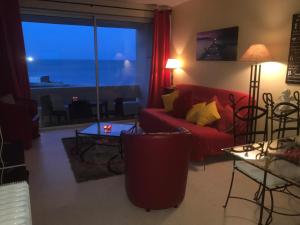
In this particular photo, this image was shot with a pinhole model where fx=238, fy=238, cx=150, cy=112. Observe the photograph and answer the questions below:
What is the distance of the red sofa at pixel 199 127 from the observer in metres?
3.06

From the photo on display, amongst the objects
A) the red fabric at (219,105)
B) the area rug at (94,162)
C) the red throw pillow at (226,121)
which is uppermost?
the red fabric at (219,105)

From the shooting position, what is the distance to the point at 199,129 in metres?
3.26

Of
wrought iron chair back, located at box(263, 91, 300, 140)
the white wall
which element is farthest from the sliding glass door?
wrought iron chair back, located at box(263, 91, 300, 140)

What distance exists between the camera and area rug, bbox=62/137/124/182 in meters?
2.89

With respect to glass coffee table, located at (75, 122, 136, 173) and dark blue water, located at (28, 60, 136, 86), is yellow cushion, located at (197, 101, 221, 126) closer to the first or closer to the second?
glass coffee table, located at (75, 122, 136, 173)

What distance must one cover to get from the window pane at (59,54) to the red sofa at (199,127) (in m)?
1.67

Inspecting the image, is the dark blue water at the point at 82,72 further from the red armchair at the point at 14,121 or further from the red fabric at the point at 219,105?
the red fabric at the point at 219,105

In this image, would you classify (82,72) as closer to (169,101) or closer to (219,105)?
(169,101)

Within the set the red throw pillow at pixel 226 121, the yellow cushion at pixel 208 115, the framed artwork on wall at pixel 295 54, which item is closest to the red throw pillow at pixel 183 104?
the yellow cushion at pixel 208 115

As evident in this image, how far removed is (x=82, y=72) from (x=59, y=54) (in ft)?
1.88

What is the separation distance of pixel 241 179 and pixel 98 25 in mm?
3977

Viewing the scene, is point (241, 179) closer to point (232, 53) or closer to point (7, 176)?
point (232, 53)

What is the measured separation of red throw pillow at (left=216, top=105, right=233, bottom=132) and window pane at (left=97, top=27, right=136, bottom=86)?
2859 millimetres

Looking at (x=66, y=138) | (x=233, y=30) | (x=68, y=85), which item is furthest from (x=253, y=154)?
(x=68, y=85)
